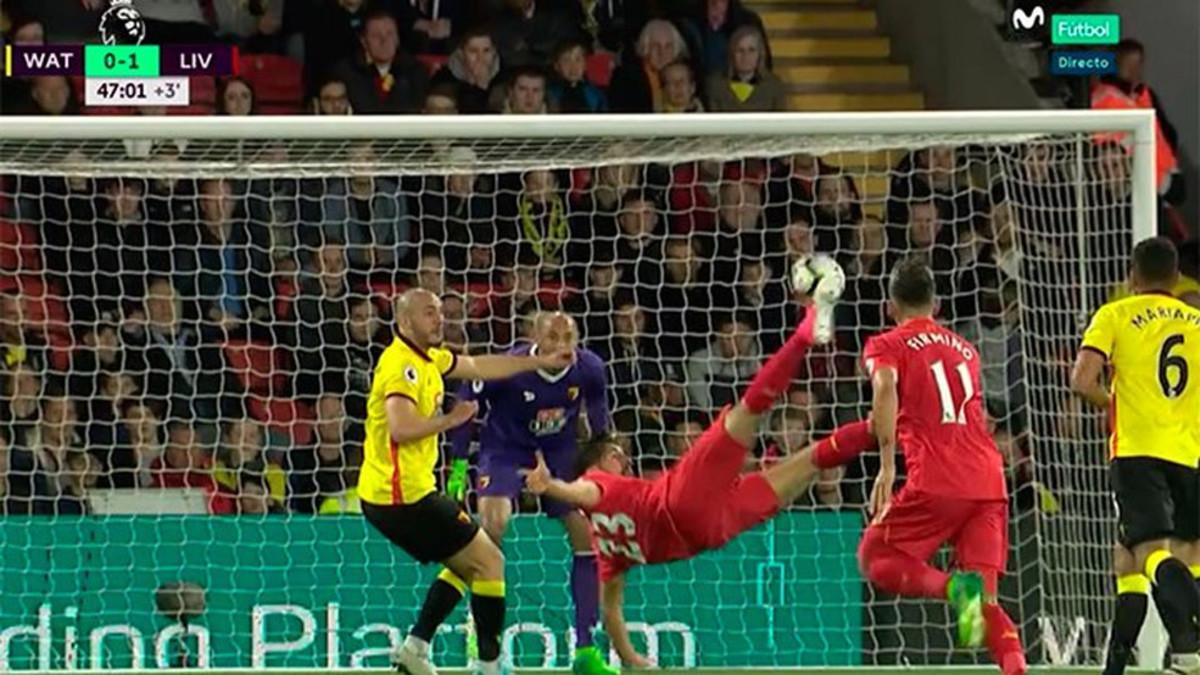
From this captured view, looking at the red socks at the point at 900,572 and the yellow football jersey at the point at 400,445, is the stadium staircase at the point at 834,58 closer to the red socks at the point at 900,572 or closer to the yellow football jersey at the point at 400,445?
the yellow football jersey at the point at 400,445

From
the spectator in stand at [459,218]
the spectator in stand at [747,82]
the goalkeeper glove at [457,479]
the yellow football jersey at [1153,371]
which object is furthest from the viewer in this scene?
the spectator in stand at [747,82]

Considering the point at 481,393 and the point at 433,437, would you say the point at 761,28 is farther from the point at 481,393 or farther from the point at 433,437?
the point at 433,437

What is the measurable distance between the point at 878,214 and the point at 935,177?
88cm

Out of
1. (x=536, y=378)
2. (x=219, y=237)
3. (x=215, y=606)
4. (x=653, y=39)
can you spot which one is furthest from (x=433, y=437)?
(x=653, y=39)

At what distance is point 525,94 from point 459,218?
150 centimetres

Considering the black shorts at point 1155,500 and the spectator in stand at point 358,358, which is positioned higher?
the spectator in stand at point 358,358

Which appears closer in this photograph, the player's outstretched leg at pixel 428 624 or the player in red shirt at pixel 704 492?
the player in red shirt at pixel 704 492

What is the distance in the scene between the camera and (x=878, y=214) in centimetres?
1482

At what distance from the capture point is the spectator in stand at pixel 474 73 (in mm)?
15031

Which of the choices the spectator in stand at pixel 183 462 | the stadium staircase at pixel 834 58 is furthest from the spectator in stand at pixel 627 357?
the stadium staircase at pixel 834 58

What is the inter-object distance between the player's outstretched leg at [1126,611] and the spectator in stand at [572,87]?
20.0 ft

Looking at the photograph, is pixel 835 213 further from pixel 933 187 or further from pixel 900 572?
pixel 900 572

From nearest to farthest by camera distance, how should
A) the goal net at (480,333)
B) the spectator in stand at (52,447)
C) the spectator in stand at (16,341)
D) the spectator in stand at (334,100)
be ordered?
the goal net at (480,333) < the spectator in stand at (52,447) < the spectator in stand at (16,341) < the spectator in stand at (334,100)

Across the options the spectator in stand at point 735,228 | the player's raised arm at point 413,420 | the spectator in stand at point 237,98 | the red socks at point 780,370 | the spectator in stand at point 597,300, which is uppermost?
the spectator in stand at point 237,98
